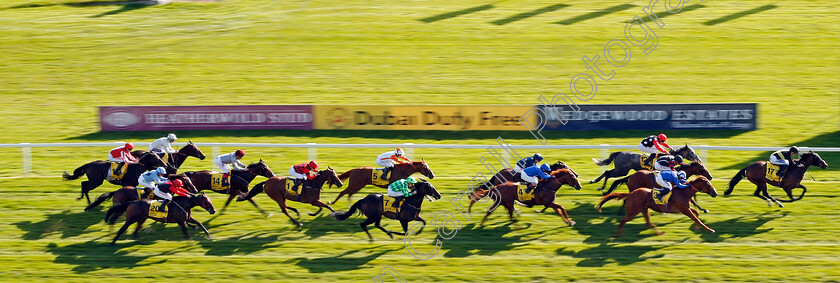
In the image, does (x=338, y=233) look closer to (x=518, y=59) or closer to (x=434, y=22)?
(x=518, y=59)

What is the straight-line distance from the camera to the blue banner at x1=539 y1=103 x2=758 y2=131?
17297mm

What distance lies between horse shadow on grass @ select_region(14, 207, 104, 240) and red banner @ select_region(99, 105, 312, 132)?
18.4ft

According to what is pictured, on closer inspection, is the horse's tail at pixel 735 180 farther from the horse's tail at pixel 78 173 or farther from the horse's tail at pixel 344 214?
the horse's tail at pixel 78 173

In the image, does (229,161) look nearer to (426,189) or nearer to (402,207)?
(402,207)

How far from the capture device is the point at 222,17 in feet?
87.6

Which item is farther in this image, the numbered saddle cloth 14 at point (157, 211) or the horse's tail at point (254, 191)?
the horse's tail at point (254, 191)

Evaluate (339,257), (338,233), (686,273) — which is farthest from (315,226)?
(686,273)

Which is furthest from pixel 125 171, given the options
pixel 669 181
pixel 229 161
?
pixel 669 181

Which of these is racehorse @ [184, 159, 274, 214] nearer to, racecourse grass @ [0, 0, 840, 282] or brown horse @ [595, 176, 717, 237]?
racecourse grass @ [0, 0, 840, 282]

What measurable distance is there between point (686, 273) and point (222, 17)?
65.9ft

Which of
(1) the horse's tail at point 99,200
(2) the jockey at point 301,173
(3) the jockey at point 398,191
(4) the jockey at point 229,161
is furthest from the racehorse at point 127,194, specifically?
(3) the jockey at point 398,191

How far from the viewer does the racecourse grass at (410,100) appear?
10.6 metres

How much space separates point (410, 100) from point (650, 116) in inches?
235

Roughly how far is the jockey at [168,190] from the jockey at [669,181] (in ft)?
21.3
